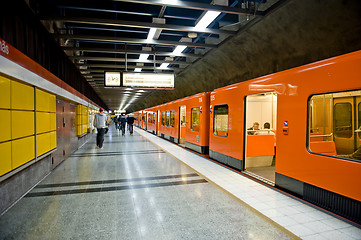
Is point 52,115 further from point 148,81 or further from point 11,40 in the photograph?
point 148,81

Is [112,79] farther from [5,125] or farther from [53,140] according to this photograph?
[5,125]

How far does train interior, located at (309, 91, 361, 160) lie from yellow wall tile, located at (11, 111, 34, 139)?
16.9 feet

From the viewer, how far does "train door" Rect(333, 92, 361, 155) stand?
429cm

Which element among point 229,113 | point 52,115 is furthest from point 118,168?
point 229,113

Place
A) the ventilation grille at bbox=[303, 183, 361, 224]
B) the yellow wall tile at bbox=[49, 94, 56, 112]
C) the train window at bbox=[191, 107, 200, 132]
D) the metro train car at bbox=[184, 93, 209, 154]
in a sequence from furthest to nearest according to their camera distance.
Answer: the train window at bbox=[191, 107, 200, 132] < the metro train car at bbox=[184, 93, 209, 154] < the yellow wall tile at bbox=[49, 94, 56, 112] < the ventilation grille at bbox=[303, 183, 361, 224]

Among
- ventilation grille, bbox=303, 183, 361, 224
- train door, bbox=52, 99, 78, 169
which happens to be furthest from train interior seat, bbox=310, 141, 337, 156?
train door, bbox=52, 99, 78, 169

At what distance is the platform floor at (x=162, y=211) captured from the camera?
7.94 ft

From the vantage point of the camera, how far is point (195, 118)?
809cm

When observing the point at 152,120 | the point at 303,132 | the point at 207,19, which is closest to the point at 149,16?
the point at 207,19

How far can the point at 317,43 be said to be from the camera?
169 inches

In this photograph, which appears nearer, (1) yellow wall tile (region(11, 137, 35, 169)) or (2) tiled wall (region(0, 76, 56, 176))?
(2) tiled wall (region(0, 76, 56, 176))

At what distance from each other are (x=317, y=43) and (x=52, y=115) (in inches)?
244

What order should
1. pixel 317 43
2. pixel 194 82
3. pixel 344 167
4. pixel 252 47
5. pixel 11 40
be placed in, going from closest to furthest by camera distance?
pixel 344 167 < pixel 11 40 < pixel 317 43 < pixel 252 47 < pixel 194 82

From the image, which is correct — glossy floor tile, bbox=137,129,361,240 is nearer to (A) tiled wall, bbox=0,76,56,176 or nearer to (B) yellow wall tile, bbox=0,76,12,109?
(A) tiled wall, bbox=0,76,56,176
